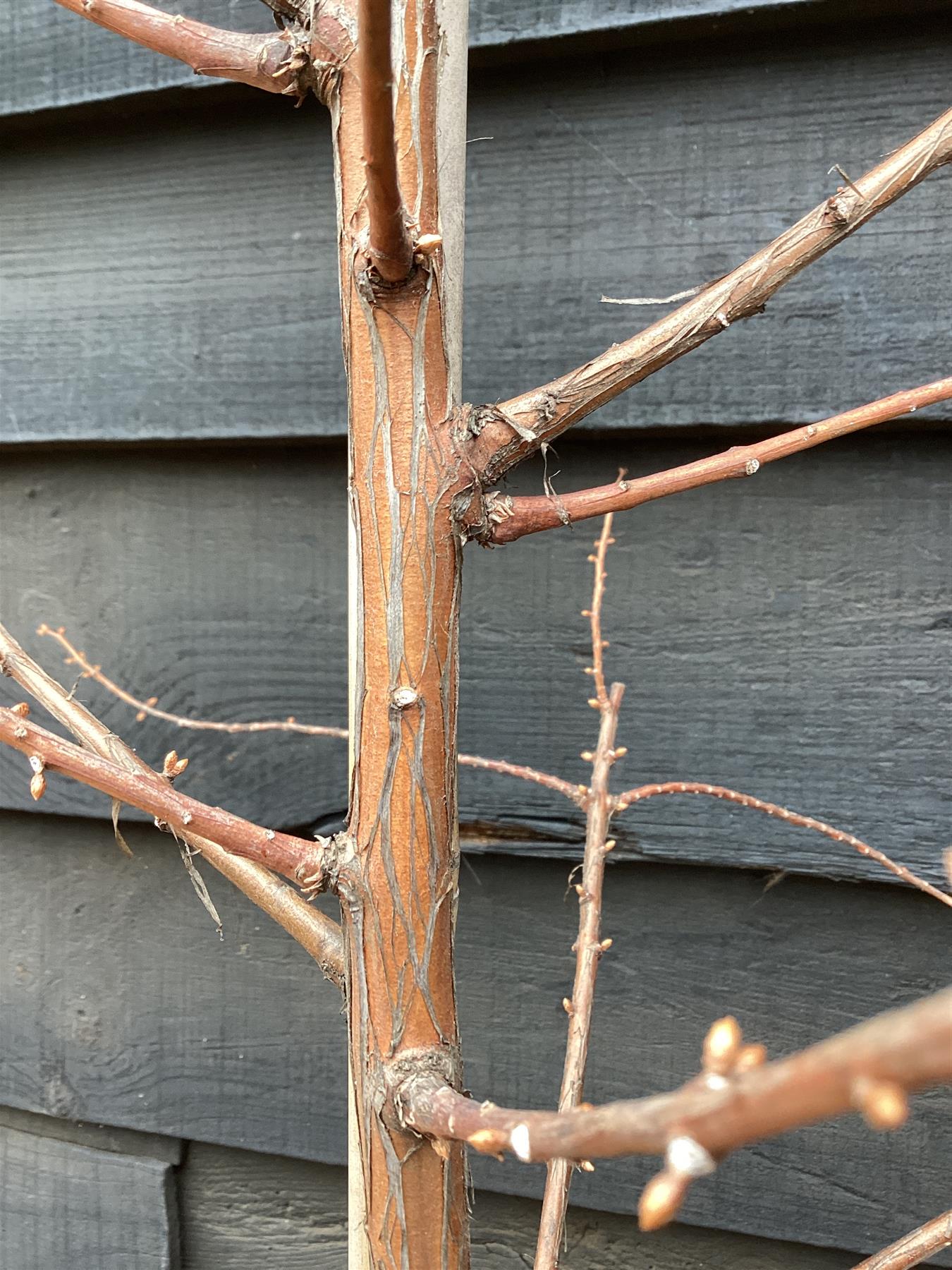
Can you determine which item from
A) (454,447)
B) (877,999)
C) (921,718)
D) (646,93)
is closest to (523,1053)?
(877,999)

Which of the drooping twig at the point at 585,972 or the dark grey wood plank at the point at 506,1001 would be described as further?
the dark grey wood plank at the point at 506,1001

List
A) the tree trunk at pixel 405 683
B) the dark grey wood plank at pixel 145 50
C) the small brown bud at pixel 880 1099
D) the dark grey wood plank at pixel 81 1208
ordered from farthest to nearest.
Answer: the dark grey wood plank at pixel 81 1208 → the dark grey wood plank at pixel 145 50 → the tree trunk at pixel 405 683 → the small brown bud at pixel 880 1099

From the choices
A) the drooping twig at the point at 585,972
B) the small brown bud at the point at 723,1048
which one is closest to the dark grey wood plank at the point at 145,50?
the drooping twig at the point at 585,972

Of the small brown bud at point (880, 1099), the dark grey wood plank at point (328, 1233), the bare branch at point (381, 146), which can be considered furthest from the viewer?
the dark grey wood plank at point (328, 1233)

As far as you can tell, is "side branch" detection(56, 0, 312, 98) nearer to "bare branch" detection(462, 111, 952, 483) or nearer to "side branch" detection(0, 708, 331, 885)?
"bare branch" detection(462, 111, 952, 483)

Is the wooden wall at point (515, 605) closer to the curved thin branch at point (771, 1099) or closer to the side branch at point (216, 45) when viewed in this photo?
the side branch at point (216, 45)

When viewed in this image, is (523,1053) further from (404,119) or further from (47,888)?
(404,119)

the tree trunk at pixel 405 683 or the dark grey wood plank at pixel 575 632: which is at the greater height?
the dark grey wood plank at pixel 575 632
